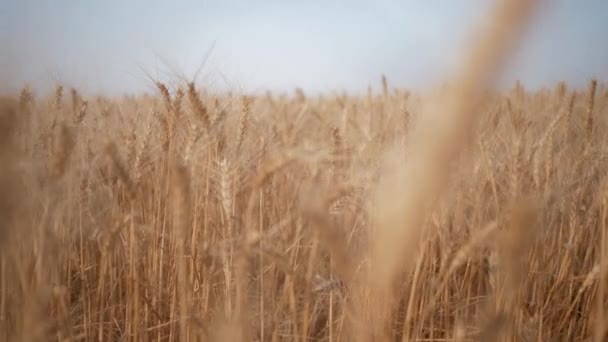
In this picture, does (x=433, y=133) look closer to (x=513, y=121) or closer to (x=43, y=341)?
(x=43, y=341)

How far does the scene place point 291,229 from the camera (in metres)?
1.42

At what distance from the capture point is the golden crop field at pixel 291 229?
434 mm

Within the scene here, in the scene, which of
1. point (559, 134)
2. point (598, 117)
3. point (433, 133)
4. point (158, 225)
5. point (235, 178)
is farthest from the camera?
point (598, 117)

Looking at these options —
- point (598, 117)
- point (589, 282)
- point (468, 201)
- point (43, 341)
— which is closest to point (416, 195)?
point (43, 341)

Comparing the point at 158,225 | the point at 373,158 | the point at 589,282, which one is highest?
the point at 373,158

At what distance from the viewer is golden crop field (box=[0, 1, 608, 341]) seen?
434mm

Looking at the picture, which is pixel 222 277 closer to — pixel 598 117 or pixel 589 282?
pixel 589 282

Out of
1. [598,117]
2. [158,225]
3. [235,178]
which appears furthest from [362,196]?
[598,117]

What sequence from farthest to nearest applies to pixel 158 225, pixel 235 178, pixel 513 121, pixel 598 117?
1. pixel 598 117
2. pixel 513 121
3. pixel 158 225
4. pixel 235 178

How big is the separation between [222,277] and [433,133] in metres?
1.14

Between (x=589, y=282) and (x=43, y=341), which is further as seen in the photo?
(x=589, y=282)

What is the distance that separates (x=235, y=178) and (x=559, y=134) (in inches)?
62.9

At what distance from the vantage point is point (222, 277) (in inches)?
51.6

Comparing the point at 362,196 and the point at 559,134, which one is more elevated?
the point at 559,134
